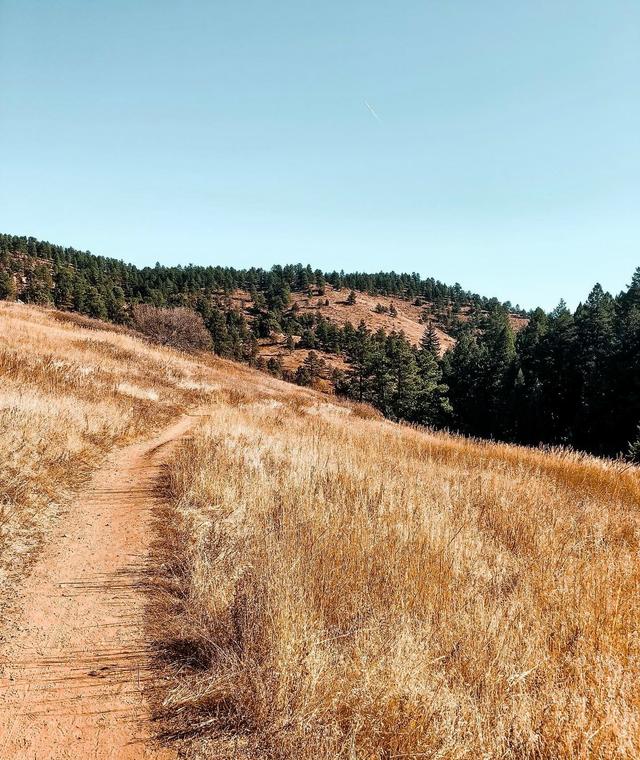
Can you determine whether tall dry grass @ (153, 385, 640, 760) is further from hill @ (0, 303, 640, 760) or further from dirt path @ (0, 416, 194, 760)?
dirt path @ (0, 416, 194, 760)

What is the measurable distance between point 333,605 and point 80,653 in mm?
1906

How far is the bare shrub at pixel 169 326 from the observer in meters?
46.4

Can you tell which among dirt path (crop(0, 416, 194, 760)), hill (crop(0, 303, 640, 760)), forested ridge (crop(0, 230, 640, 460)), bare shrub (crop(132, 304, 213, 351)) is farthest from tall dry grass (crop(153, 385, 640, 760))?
bare shrub (crop(132, 304, 213, 351))

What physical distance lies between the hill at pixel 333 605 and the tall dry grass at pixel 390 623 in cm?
2

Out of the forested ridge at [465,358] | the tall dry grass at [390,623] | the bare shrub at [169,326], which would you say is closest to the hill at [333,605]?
the tall dry grass at [390,623]

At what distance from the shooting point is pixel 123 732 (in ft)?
7.89

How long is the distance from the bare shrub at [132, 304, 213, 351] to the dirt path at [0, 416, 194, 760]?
4302 centimetres

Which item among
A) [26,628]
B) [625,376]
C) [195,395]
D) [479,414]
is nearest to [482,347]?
[479,414]

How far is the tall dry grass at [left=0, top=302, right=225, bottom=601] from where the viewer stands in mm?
4734

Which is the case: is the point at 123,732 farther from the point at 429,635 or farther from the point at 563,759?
the point at 563,759

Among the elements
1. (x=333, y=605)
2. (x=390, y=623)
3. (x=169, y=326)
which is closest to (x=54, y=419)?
(x=333, y=605)

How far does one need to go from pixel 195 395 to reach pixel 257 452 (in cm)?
1078

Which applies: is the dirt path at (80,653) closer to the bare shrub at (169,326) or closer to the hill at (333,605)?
the hill at (333,605)

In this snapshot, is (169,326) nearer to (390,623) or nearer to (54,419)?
(54,419)
